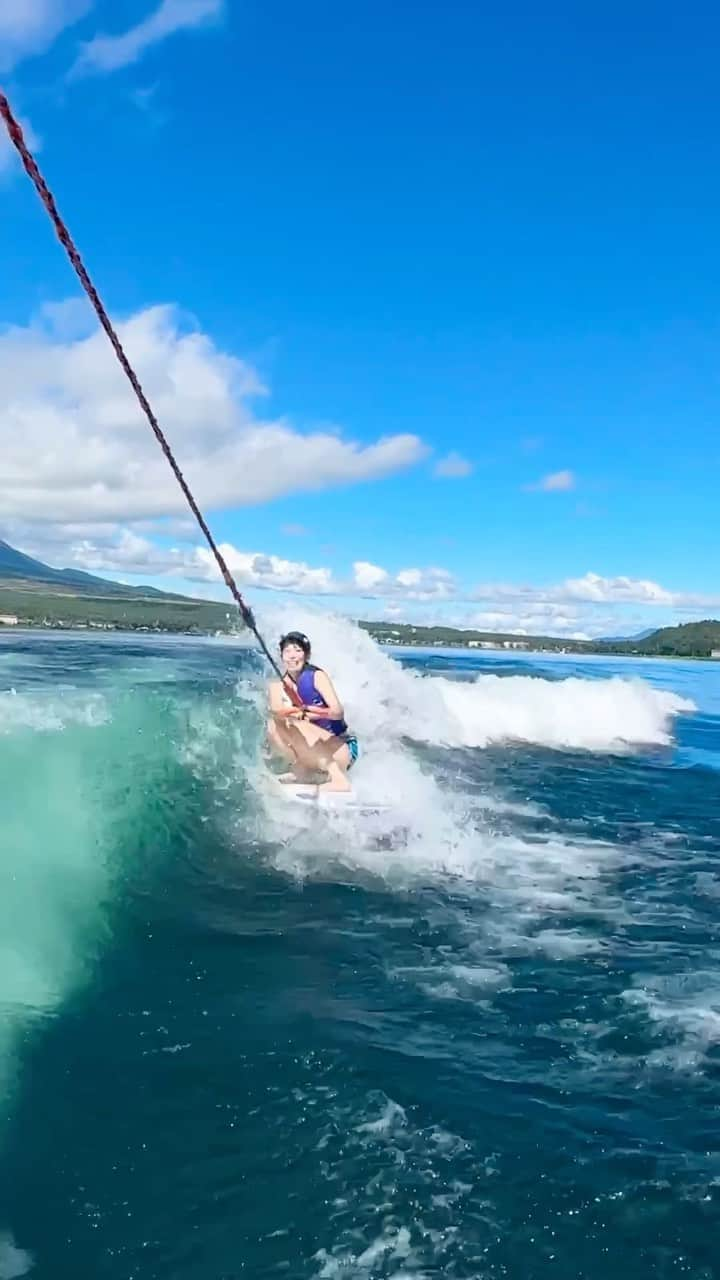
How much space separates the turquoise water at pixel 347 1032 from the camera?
4.82 metres

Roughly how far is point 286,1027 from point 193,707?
1835cm

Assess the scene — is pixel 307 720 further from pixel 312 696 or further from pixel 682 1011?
pixel 682 1011

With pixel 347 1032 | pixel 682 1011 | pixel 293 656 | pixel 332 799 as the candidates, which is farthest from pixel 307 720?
pixel 682 1011

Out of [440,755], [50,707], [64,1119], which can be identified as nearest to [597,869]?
[64,1119]

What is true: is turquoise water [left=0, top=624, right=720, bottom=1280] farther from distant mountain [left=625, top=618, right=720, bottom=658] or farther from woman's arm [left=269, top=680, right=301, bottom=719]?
distant mountain [left=625, top=618, right=720, bottom=658]

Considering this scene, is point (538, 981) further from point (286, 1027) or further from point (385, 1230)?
point (385, 1230)

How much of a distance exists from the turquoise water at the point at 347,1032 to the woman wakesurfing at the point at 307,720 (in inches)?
41.7

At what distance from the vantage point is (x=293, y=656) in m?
14.4

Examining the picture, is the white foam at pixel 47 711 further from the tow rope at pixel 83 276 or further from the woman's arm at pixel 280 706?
the tow rope at pixel 83 276

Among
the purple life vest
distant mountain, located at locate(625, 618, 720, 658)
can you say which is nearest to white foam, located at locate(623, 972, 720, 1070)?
the purple life vest

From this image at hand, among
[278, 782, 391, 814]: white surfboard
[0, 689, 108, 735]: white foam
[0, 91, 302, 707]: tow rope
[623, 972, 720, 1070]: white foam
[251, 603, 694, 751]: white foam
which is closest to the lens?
[0, 91, 302, 707]: tow rope

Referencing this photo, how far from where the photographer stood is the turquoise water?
4820mm

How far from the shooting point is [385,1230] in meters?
4.82

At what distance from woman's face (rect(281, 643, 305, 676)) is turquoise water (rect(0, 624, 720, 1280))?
8.28ft
